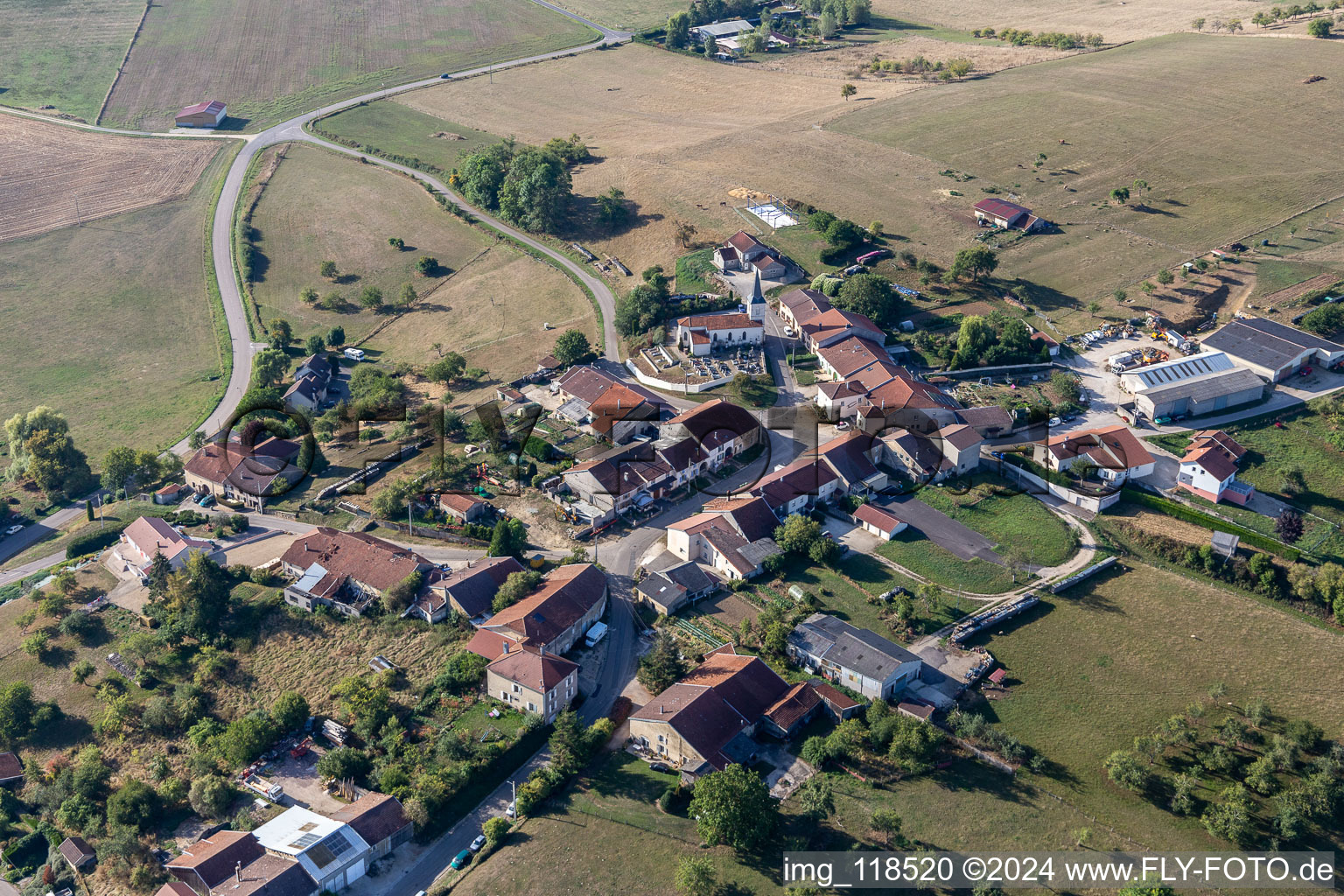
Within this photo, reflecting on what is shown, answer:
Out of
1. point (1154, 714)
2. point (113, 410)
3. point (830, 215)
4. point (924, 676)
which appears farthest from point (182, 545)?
point (830, 215)

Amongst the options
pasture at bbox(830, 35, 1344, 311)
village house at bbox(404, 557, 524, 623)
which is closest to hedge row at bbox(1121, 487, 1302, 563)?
pasture at bbox(830, 35, 1344, 311)

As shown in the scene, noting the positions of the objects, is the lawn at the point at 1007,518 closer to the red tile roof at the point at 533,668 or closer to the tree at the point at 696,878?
the red tile roof at the point at 533,668

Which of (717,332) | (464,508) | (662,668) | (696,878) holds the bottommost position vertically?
(696,878)

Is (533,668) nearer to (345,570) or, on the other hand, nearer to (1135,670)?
(345,570)

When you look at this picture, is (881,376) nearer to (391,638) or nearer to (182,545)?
(391,638)

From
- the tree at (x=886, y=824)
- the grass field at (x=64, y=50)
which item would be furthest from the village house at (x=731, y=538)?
Result: the grass field at (x=64, y=50)

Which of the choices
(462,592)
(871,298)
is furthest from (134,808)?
(871,298)

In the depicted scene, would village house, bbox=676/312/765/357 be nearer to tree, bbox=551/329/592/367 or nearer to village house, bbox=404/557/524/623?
Answer: tree, bbox=551/329/592/367
